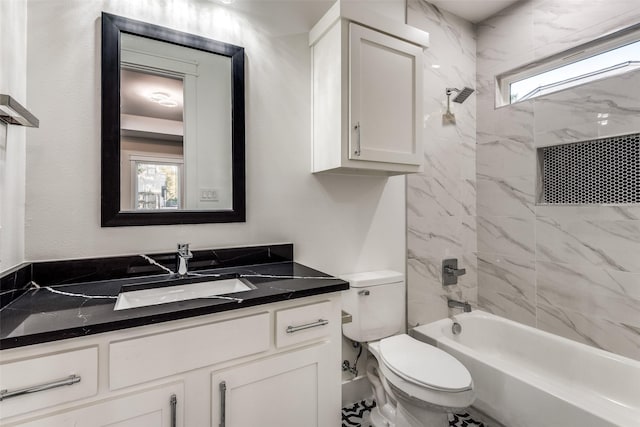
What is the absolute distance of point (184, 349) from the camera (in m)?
0.97

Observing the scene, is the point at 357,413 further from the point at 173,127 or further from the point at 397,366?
the point at 173,127

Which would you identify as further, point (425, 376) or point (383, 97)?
point (383, 97)

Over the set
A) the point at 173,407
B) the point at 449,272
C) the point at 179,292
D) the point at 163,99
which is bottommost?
the point at 173,407

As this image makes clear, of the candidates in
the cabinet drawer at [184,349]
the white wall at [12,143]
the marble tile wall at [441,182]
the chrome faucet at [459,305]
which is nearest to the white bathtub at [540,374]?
the chrome faucet at [459,305]

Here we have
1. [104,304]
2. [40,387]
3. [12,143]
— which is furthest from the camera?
[12,143]

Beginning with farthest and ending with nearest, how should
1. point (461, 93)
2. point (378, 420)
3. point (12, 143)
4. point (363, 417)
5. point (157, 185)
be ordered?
1. point (461, 93)
2. point (363, 417)
3. point (378, 420)
4. point (157, 185)
5. point (12, 143)

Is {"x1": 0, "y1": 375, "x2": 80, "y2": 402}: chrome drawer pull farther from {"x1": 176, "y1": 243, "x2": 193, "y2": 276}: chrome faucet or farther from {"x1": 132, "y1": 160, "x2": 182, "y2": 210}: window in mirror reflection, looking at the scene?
{"x1": 132, "y1": 160, "x2": 182, "y2": 210}: window in mirror reflection

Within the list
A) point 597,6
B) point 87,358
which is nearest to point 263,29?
point 87,358

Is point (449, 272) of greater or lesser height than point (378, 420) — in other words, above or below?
above

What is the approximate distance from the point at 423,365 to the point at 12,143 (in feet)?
6.20

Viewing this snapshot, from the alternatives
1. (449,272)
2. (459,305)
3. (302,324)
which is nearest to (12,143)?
(302,324)

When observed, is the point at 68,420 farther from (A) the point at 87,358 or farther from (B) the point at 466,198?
(B) the point at 466,198

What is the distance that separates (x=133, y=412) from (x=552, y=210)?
2.46 m

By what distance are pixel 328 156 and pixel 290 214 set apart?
39 cm
